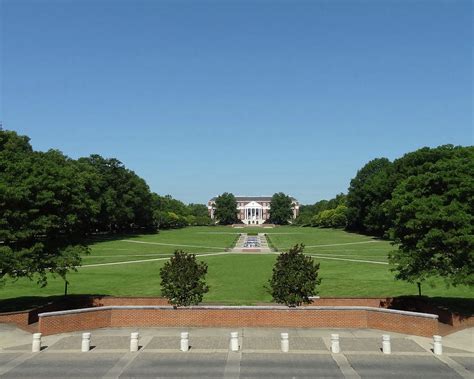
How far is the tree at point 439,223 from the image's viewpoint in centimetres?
2094

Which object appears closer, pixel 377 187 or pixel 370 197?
pixel 377 187

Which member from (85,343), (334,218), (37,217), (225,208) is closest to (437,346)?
(85,343)

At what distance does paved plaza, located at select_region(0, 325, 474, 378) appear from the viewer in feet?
51.3

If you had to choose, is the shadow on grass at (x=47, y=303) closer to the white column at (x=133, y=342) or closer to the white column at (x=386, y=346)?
the white column at (x=133, y=342)

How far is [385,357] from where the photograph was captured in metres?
17.5

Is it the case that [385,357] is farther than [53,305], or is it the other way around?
[53,305]

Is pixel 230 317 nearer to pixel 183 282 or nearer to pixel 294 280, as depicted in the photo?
pixel 183 282

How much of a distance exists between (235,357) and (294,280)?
688 cm

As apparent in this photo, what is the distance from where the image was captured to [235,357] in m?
17.4

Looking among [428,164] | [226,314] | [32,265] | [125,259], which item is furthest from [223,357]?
[125,259]

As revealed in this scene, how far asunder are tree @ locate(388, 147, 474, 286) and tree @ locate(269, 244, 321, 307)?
14.6 ft

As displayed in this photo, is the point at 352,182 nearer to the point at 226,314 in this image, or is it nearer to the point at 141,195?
the point at 141,195

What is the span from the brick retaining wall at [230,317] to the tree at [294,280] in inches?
42.4

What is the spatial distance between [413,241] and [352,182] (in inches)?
3595
